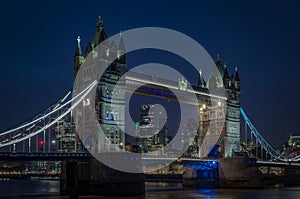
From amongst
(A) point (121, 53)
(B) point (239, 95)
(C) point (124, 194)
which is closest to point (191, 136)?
(B) point (239, 95)

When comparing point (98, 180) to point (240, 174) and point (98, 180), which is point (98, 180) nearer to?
point (98, 180)

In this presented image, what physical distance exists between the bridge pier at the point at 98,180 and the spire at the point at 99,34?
1148 centimetres

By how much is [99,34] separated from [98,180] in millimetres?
14074

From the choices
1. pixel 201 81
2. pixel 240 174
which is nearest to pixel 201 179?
pixel 240 174

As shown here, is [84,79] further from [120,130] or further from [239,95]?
[239,95]

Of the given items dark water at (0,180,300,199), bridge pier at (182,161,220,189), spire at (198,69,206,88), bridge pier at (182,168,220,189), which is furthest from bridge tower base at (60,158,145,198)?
spire at (198,69,206,88)

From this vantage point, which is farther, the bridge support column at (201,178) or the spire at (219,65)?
the spire at (219,65)

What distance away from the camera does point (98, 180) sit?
118 ft

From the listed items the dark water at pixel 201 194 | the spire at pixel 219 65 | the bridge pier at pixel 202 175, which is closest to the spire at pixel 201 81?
the spire at pixel 219 65

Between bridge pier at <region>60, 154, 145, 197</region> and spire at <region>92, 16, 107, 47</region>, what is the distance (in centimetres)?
1148

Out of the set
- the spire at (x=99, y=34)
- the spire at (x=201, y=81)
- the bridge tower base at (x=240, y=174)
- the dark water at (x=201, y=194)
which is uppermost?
the spire at (x=99, y=34)

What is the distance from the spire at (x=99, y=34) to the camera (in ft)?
142

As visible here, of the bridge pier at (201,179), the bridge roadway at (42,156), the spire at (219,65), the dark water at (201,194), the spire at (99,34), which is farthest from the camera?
the spire at (219,65)

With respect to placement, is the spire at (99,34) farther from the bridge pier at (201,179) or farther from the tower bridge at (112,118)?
the bridge pier at (201,179)
